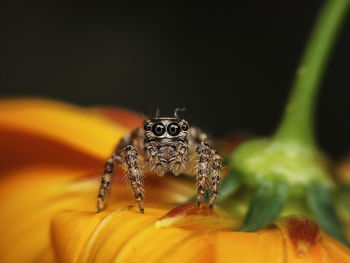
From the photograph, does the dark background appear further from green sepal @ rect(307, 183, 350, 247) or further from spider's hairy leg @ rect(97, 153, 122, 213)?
spider's hairy leg @ rect(97, 153, 122, 213)

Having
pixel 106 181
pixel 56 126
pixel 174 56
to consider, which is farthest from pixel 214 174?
pixel 174 56

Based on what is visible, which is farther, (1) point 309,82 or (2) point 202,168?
(1) point 309,82

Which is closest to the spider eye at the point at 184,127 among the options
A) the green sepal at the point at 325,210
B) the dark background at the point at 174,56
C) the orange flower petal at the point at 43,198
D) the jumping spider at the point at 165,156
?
the jumping spider at the point at 165,156

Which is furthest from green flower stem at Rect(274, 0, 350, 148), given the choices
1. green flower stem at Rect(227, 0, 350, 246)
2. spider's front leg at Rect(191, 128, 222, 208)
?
spider's front leg at Rect(191, 128, 222, 208)

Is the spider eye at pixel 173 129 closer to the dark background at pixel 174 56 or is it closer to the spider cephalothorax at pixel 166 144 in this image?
the spider cephalothorax at pixel 166 144

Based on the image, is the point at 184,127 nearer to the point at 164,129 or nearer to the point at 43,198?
the point at 164,129

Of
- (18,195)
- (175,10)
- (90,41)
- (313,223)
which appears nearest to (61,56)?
(90,41)

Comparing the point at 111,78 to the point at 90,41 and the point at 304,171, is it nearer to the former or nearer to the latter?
the point at 90,41
